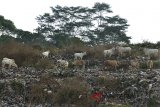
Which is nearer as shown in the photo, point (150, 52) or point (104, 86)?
point (104, 86)

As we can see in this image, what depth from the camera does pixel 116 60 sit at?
25578mm

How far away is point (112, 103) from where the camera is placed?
58.2 ft

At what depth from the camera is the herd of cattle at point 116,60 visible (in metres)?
23.9

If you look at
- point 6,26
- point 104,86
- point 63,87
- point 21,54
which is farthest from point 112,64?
point 6,26

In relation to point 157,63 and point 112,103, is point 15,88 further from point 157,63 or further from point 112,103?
point 157,63

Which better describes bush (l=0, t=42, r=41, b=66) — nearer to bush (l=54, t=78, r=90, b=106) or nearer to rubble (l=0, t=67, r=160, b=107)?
rubble (l=0, t=67, r=160, b=107)

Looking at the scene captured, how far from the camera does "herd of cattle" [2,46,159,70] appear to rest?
23859 millimetres

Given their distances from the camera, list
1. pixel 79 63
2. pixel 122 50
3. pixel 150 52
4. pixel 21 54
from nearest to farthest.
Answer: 1. pixel 79 63
2. pixel 21 54
3. pixel 150 52
4. pixel 122 50

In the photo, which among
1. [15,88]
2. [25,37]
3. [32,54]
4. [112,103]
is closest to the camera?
[112,103]

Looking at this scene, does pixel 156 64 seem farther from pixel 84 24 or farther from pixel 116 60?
pixel 84 24

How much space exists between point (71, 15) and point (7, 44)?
99.5ft

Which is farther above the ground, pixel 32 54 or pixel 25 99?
pixel 32 54

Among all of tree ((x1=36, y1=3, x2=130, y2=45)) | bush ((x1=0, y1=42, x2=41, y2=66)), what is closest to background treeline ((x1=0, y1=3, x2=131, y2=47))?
tree ((x1=36, y1=3, x2=130, y2=45))

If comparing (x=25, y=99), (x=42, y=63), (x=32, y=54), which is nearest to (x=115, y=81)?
(x=25, y=99)
